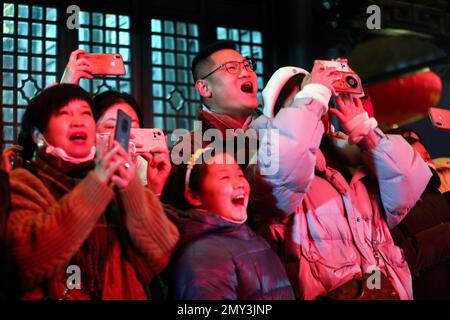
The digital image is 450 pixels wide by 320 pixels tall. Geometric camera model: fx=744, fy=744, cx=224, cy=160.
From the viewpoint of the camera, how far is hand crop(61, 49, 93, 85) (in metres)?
3.29

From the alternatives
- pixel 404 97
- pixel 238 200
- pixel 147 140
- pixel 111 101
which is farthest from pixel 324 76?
pixel 404 97

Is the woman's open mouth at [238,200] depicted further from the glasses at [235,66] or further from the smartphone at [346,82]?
the glasses at [235,66]

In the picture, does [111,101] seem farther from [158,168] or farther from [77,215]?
[77,215]

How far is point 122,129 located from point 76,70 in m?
0.94

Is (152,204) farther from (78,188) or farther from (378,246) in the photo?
(378,246)

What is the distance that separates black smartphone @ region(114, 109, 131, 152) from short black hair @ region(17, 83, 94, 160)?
36 cm

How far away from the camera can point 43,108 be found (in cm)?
273


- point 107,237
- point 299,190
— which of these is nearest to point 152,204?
point 107,237

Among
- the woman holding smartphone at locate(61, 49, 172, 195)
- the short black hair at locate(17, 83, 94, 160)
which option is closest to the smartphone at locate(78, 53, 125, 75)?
the woman holding smartphone at locate(61, 49, 172, 195)

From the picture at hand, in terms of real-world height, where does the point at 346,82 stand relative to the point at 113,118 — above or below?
above

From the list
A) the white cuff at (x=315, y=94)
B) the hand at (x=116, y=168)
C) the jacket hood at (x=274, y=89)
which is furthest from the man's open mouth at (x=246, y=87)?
the hand at (x=116, y=168)

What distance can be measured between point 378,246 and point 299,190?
486 millimetres

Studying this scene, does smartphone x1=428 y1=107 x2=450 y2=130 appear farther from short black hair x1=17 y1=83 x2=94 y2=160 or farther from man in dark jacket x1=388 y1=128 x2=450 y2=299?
short black hair x1=17 y1=83 x2=94 y2=160

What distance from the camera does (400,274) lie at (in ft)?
10.3
